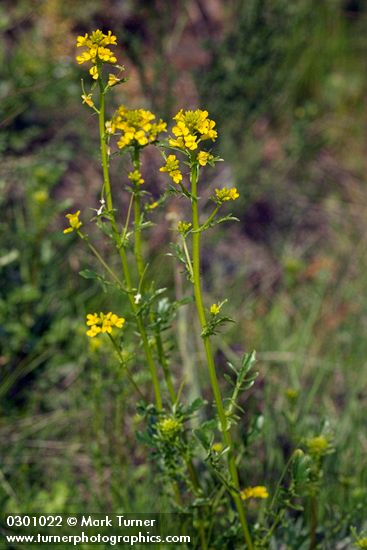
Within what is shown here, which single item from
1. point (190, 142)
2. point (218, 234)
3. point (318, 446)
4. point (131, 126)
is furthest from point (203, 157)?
point (218, 234)

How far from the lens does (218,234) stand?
3.03m

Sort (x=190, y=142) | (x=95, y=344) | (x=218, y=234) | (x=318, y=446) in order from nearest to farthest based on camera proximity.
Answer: (x=190, y=142) → (x=318, y=446) → (x=95, y=344) → (x=218, y=234)

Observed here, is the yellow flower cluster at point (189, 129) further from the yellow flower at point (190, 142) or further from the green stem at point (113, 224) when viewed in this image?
the green stem at point (113, 224)

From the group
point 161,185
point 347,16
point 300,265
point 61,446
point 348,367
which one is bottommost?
point 61,446

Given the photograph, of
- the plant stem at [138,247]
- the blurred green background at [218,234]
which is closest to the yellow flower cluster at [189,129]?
the plant stem at [138,247]

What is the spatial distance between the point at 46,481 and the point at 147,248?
115 centimetres

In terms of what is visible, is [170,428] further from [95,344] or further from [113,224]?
[95,344]

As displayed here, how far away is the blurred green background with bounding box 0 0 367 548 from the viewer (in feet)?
7.41

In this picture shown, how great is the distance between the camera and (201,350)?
2623 millimetres

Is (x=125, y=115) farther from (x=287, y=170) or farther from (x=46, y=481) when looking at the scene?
(x=287, y=170)

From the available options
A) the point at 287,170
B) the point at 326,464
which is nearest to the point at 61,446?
the point at 326,464

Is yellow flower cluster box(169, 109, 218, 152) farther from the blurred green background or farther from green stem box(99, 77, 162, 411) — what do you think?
the blurred green background

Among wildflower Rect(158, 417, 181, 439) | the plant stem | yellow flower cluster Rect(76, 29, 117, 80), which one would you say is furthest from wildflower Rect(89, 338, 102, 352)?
yellow flower cluster Rect(76, 29, 117, 80)

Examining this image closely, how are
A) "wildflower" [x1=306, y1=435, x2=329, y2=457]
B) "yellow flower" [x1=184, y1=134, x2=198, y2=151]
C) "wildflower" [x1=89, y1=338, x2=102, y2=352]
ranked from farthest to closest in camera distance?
"wildflower" [x1=89, y1=338, x2=102, y2=352], "wildflower" [x1=306, y1=435, x2=329, y2=457], "yellow flower" [x1=184, y1=134, x2=198, y2=151]
